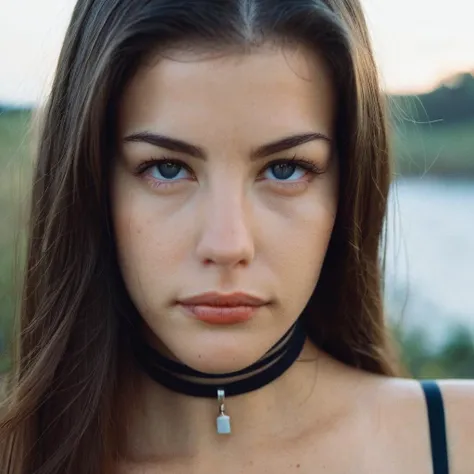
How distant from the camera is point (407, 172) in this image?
1.29 metres

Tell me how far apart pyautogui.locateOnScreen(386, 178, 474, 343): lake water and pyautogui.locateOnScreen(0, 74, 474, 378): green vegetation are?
1.1 inches

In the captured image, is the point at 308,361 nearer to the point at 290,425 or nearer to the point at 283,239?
the point at 290,425

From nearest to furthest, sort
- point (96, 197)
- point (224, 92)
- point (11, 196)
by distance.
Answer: point (224, 92) < point (96, 197) < point (11, 196)

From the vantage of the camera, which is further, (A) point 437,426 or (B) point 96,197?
(A) point 437,426

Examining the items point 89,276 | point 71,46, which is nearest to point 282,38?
point 71,46

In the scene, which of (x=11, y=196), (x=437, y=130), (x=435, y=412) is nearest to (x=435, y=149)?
(x=437, y=130)

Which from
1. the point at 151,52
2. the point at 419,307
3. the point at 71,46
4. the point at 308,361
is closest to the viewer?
the point at 151,52

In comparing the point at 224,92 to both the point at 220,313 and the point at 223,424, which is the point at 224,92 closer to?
the point at 220,313

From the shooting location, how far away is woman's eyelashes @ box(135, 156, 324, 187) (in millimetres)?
906

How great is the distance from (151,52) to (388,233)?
1.58 feet

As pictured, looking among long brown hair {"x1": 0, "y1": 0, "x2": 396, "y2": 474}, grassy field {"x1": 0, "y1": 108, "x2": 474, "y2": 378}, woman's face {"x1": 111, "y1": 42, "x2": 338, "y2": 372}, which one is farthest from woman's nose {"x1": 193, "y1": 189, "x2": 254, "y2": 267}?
grassy field {"x1": 0, "y1": 108, "x2": 474, "y2": 378}

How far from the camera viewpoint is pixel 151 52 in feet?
2.92

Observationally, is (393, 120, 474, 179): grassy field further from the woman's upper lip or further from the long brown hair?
the woman's upper lip

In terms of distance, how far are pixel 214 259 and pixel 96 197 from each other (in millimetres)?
198
